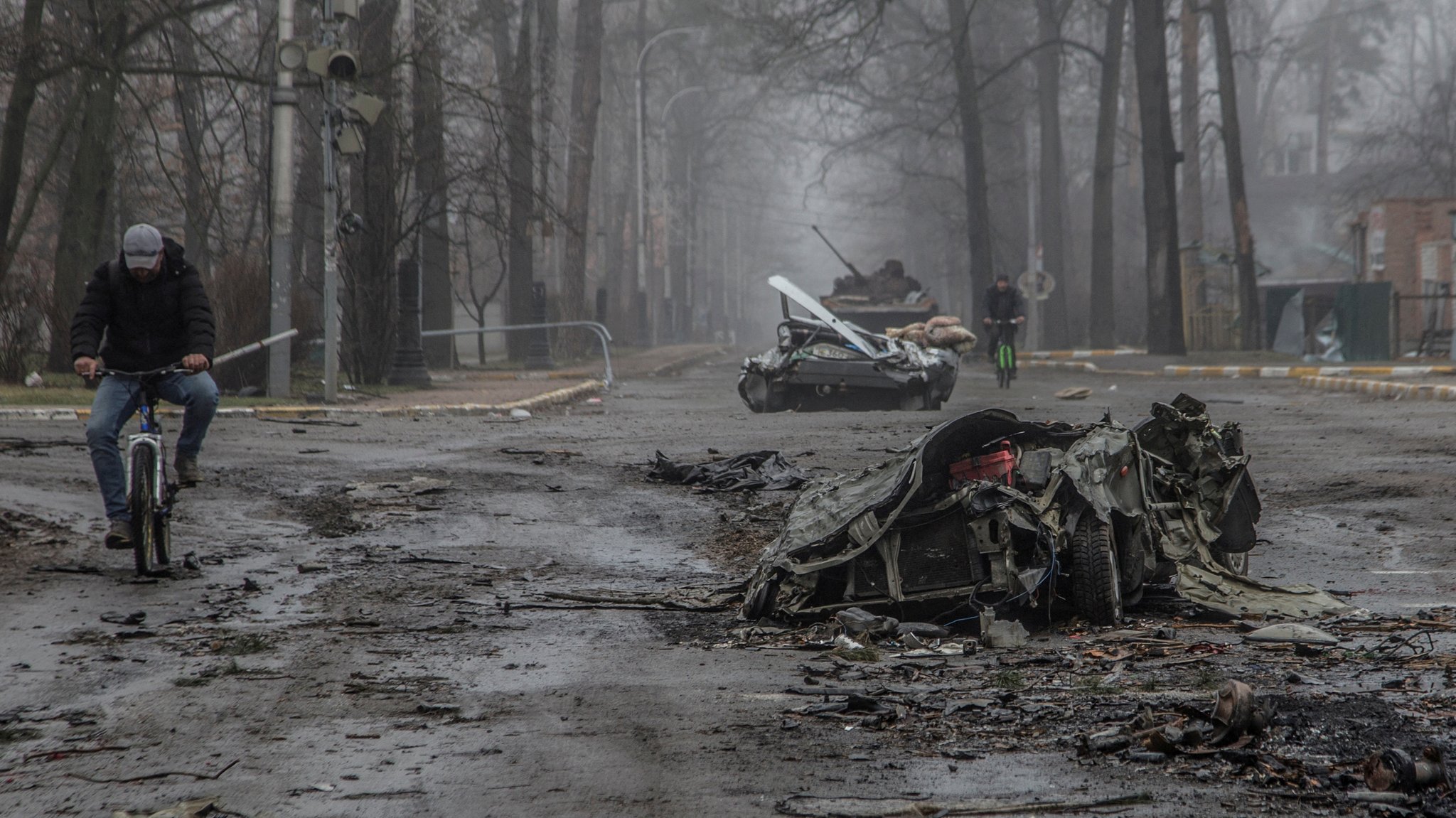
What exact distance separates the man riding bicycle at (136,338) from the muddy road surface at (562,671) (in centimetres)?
54

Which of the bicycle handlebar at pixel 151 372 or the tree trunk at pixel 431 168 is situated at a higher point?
the tree trunk at pixel 431 168

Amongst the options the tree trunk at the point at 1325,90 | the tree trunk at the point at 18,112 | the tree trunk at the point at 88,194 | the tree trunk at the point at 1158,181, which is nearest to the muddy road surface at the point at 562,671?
the tree trunk at the point at 18,112

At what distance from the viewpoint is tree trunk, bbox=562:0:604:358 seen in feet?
128

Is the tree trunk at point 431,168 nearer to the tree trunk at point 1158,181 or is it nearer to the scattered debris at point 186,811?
the tree trunk at point 1158,181

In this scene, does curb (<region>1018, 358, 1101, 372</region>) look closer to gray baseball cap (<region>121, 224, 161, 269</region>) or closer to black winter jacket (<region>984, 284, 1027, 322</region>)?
black winter jacket (<region>984, 284, 1027, 322</region>)

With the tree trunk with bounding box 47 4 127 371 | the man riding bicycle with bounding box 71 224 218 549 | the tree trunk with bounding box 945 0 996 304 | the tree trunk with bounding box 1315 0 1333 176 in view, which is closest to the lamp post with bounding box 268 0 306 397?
the tree trunk with bounding box 47 4 127 371

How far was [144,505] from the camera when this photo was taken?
23.9 ft

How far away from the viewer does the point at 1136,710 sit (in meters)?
4.45

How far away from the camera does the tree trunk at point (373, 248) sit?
71.7ft

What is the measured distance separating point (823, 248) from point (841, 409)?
140 metres

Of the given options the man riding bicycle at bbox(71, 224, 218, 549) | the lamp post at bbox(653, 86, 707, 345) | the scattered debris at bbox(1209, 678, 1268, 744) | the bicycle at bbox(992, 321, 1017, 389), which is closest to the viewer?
the scattered debris at bbox(1209, 678, 1268, 744)

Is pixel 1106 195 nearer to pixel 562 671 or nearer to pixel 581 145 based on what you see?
pixel 581 145

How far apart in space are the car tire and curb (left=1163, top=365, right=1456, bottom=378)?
1997cm

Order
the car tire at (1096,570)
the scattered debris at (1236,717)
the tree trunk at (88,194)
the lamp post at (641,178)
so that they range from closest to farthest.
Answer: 1. the scattered debris at (1236,717)
2. the car tire at (1096,570)
3. the tree trunk at (88,194)
4. the lamp post at (641,178)
